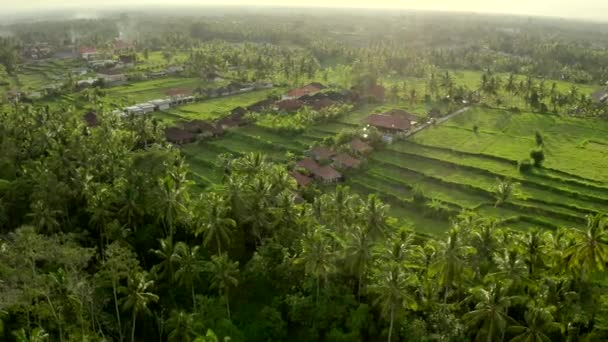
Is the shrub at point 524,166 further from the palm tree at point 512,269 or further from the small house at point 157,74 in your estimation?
the small house at point 157,74

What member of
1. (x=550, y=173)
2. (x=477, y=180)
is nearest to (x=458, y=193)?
(x=477, y=180)

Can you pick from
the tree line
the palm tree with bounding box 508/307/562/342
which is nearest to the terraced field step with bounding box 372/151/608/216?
the tree line

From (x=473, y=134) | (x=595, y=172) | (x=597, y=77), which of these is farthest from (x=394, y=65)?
(x=595, y=172)

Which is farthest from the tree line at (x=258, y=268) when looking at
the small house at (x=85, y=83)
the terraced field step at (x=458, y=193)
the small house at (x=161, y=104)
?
the small house at (x=85, y=83)

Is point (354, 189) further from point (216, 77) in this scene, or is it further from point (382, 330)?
point (216, 77)

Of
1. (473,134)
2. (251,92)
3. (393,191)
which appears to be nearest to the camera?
(393,191)

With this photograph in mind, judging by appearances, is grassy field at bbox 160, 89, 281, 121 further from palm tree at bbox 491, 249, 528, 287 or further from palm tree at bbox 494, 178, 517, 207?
palm tree at bbox 491, 249, 528, 287

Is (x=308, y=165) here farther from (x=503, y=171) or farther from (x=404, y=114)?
(x=404, y=114)
